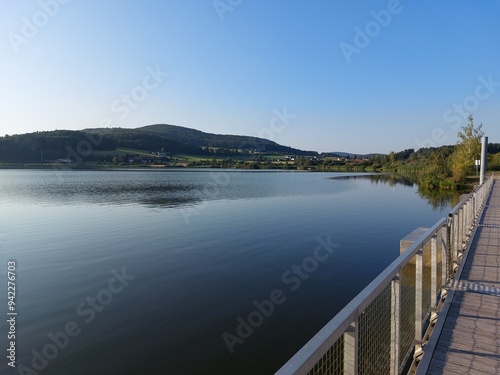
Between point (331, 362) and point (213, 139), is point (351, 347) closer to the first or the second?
point (331, 362)

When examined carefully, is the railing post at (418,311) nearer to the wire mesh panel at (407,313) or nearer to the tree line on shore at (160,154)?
the wire mesh panel at (407,313)

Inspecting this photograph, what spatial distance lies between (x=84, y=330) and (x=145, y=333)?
1353mm

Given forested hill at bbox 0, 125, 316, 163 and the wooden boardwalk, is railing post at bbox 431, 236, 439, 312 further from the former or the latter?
forested hill at bbox 0, 125, 316, 163

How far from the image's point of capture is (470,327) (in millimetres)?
4371

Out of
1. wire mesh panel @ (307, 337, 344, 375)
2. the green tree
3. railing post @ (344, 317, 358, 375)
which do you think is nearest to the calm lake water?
wire mesh panel @ (307, 337, 344, 375)

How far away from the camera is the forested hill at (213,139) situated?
5723 inches

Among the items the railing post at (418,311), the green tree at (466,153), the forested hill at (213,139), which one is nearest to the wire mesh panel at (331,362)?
the railing post at (418,311)

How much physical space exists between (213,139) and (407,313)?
15508 centimetres

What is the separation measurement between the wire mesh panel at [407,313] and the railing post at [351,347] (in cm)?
266

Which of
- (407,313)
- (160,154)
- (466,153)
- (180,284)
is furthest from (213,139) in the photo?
(407,313)

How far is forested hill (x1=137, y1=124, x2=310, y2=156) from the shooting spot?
14538 cm

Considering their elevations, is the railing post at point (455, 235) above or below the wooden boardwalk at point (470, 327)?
above

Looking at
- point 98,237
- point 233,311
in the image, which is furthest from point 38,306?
point 98,237

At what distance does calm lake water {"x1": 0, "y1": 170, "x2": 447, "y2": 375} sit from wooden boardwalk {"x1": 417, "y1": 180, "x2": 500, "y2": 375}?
2821 millimetres
